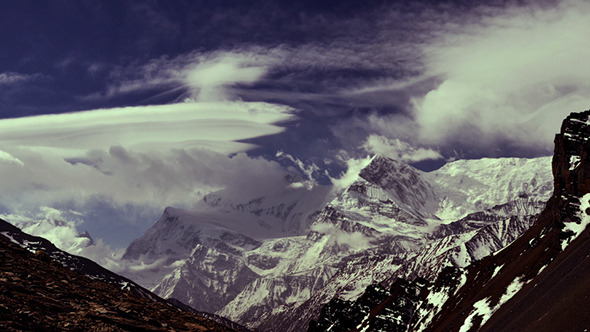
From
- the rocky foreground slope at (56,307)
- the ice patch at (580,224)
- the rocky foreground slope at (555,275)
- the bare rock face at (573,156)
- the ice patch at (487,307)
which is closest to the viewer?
the rocky foreground slope at (56,307)

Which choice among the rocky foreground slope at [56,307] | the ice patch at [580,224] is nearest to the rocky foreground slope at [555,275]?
the ice patch at [580,224]

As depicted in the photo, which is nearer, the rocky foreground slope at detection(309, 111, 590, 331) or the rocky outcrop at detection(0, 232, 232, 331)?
the rocky outcrop at detection(0, 232, 232, 331)

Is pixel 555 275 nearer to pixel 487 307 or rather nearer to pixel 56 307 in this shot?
pixel 487 307

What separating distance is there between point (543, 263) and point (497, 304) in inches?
629

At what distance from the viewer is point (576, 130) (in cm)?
18325


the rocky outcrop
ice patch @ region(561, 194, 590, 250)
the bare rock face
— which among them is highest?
the rocky outcrop

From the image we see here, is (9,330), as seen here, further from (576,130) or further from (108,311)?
(576,130)

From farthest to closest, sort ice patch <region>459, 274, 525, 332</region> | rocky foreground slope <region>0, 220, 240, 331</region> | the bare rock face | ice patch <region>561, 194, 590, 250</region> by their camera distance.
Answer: the bare rock face
ice patch <region>561, 194, 590, 250</region>
ice patch <region>459, 274, 525, 332</region>
rocky foreground slope <region>0, 220, 240, 331</region>

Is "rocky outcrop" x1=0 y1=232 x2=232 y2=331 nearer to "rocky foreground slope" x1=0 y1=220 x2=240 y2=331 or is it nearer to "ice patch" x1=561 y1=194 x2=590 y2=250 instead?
"rocky foreground slope" x1=0 y1=220 x2=240 y2=331

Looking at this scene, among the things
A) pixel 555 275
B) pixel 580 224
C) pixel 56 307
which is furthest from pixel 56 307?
pixel 580 224

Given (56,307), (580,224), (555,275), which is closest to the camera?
(56,307)

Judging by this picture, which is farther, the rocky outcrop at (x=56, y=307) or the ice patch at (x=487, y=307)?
the ice patch at (x=487, y=307)

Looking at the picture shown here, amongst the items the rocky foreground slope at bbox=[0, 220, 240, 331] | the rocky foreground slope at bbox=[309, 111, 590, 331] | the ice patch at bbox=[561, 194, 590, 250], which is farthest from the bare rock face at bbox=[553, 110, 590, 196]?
the rocky foreground slope at bbox=[0, 220, 240, 331]

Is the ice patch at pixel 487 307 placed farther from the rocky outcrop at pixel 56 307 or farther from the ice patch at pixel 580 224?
the rocky outcrop at pixel 56 307
